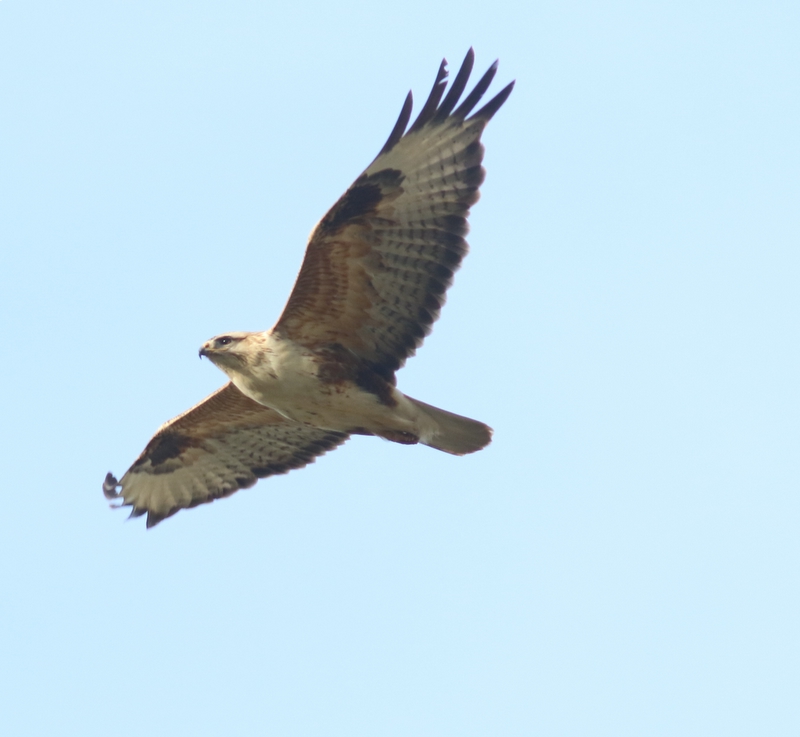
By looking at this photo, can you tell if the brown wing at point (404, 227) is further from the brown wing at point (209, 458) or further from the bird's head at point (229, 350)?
the brown wing at point (209, 458)

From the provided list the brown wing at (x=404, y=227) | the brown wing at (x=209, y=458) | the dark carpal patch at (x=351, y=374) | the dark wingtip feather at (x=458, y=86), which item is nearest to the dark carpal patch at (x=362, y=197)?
the brown wing at (x=404, y=227)

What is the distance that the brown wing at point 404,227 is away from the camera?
374 inches

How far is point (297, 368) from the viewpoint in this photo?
9.84 m

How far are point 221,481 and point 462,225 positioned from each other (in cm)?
377

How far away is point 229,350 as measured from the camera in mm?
9820

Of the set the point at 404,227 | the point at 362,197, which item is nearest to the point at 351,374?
the point at 404,227

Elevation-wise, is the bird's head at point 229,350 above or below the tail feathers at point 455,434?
above

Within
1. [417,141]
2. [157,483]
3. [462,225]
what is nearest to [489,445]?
[462,225]

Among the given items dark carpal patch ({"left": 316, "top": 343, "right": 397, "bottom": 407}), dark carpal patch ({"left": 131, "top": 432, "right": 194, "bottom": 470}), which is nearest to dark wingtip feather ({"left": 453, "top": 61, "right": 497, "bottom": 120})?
dark carpal patch ({"left": 316, "top": 343, "right": 397, "bottom": 407})

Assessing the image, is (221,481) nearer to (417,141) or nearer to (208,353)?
(208,353)

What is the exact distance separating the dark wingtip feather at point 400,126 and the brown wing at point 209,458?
2.95 metres

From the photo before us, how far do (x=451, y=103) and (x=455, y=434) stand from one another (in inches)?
100

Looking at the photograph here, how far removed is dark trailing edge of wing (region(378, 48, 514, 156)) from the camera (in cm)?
941

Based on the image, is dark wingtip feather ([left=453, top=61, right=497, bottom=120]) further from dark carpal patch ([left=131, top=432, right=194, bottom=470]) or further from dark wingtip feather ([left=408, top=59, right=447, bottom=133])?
dark carpal patch ([left=131, top=432, right=194, bottom=470])
